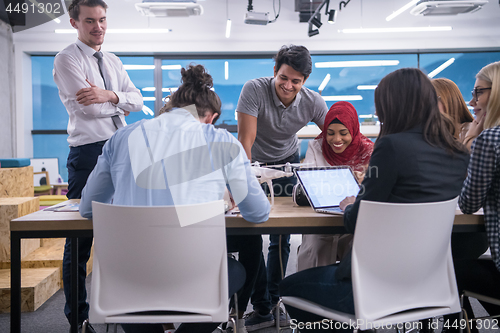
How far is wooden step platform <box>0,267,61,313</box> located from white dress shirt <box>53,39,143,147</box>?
106cm

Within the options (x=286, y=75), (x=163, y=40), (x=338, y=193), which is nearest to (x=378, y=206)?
(x=338, y=193)

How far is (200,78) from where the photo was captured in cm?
128

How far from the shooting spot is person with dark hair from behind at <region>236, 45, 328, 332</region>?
209cm

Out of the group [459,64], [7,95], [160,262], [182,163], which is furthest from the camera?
[459,64]

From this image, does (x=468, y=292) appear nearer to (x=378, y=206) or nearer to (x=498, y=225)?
(x=498, y=225)

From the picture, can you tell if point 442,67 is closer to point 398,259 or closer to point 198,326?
point 398,259

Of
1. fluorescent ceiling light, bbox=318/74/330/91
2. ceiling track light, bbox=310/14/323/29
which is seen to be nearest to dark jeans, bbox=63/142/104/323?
ceiling track light, bbox=310/14/323/29

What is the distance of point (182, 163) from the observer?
118cm

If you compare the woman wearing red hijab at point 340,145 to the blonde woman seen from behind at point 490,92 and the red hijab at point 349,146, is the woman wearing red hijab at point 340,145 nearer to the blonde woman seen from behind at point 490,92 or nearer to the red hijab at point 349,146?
the red hijab at point 349,146

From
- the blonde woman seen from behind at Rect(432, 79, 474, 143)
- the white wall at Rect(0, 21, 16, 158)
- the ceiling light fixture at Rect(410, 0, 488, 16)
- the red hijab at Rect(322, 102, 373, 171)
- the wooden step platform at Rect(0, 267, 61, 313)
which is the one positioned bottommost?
the wooden step platform at Rect(0, 267, 61, 313)

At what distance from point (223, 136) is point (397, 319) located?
78cm

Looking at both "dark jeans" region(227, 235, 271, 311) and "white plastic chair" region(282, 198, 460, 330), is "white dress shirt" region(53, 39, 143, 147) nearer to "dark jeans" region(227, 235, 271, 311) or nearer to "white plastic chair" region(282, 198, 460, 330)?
"dark jeans" region(227, 235, 271, 311)

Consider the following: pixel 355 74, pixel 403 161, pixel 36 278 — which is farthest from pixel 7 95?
pixel 403 161

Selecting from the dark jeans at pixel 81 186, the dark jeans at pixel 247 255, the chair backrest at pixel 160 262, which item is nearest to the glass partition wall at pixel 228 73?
the dark jeans at pixel 81 186
